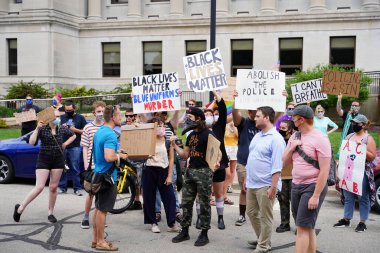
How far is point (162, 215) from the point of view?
343 inches

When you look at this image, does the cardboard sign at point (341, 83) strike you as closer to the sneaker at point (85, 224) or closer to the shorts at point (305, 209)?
the shorts at point (305, 209)

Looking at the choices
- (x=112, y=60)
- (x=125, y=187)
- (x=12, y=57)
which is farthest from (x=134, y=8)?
(x=125, y=187)

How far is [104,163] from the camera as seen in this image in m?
6.53

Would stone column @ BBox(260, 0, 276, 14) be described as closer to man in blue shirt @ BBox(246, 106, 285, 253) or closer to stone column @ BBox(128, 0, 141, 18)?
stone column @ BBox(128, 0, 141, 18)

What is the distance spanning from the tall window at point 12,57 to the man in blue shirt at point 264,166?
97.8ft

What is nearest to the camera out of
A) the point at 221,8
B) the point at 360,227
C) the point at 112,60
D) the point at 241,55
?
the point at 360,227

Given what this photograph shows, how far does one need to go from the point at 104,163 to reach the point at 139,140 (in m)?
0.74

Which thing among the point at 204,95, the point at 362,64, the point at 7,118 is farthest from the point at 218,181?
the point at 362,64

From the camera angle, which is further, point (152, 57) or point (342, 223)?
point (152, 57)

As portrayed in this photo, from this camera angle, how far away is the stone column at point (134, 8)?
110ft

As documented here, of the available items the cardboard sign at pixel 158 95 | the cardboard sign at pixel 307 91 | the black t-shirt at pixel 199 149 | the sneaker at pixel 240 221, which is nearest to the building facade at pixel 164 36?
the cardboard sign at pixel 307 91

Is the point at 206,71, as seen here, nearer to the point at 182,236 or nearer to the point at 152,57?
the point at 182,236

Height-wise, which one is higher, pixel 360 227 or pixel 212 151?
pixel 212 151

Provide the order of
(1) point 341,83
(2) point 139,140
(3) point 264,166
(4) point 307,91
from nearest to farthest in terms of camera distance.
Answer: (3) point 264,166
(2) point 139,140
(1) point 341,83
(4) point 307,91
